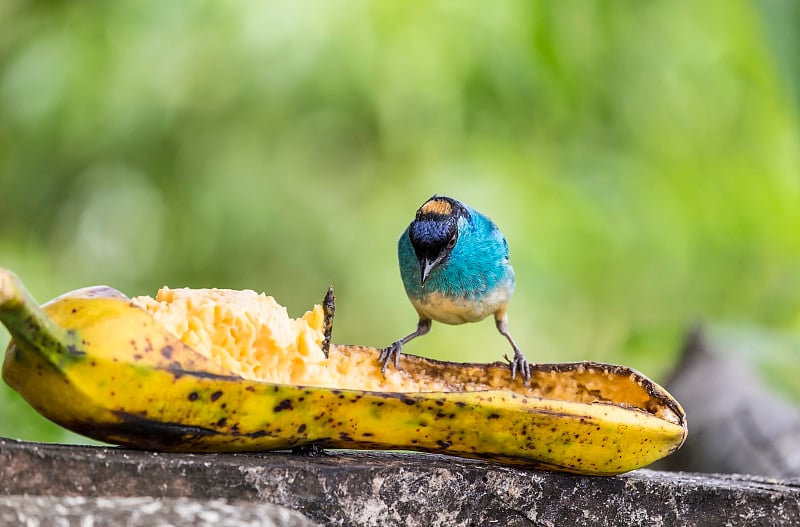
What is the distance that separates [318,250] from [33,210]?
6.48ft

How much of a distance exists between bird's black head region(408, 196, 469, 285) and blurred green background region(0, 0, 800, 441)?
3.22 m

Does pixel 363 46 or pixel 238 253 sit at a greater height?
pixel 363 46

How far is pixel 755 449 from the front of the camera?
3.81m

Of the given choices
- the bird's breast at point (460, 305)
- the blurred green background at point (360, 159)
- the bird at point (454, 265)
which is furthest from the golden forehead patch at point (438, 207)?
the blurred green background at point (360, 159)

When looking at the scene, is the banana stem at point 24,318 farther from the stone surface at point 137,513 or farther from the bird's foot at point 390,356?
the bird's foot at point 390,356

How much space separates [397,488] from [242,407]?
0.39 meters

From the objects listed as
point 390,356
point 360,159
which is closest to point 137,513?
point 390,356

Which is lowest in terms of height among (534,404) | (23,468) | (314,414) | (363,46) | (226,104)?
(23,468)

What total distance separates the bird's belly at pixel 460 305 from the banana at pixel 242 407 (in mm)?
865

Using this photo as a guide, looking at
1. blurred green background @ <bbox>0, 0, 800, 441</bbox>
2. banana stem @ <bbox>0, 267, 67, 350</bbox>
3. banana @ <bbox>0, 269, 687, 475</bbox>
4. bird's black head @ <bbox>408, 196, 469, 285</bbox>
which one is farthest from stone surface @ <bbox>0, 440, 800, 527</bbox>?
blurred green background @ <bbox>0, 0, 800, 441</bbox>

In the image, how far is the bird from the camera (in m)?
3.02

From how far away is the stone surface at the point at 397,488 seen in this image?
6.07ft

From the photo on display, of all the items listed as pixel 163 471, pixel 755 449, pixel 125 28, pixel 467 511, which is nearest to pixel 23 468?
pixel 163 471

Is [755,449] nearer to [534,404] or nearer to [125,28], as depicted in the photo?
[534,404]
